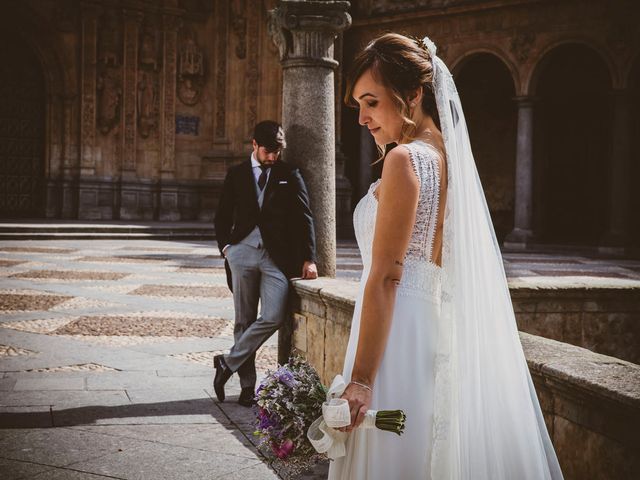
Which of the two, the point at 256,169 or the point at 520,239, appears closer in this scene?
the point at 256,169

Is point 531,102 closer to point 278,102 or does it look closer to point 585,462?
point 278,102

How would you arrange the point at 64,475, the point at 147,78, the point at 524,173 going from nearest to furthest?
the point at 64,475 < the point at 524,173 < the point at 147,78

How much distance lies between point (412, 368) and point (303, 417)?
322mm

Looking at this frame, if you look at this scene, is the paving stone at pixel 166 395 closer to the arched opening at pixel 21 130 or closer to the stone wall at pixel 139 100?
the stone wall at pixel 139 100

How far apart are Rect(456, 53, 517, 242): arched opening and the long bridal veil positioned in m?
19.9

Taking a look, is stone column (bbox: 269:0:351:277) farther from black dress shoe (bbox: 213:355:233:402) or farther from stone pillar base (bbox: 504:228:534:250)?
stone pillar base (bbox: 504:228:534:250)

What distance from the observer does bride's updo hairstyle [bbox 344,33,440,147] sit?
196 cm

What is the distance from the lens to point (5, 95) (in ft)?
66.9

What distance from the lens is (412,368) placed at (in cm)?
194

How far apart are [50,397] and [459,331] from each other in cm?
331

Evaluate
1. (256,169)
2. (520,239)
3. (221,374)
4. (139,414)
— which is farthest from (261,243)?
(520,239)

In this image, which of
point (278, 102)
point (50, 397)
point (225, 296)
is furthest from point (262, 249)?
point (278, 102)

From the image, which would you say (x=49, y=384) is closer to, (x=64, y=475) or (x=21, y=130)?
(x=64, y=475)

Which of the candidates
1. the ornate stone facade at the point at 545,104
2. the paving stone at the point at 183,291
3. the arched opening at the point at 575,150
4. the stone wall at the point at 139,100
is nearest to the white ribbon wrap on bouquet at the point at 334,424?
the paving stone at the point at 183,291
